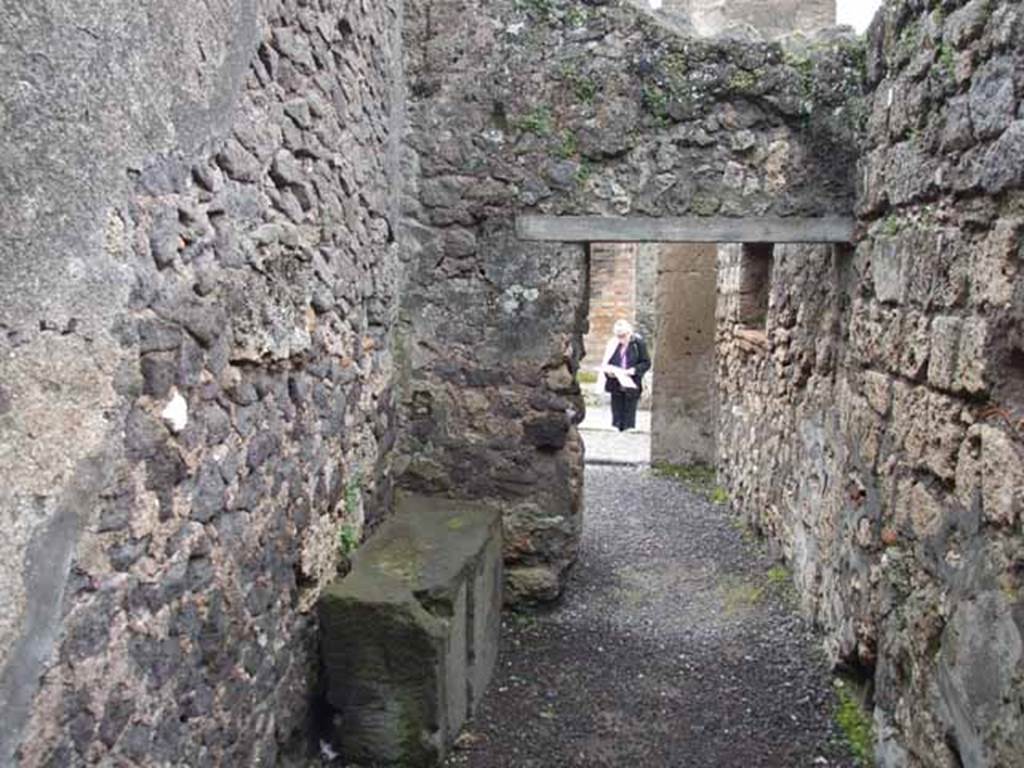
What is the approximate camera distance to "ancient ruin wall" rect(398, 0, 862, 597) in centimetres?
398

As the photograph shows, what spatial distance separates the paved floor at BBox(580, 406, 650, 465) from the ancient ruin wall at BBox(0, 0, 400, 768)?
17.5 feet

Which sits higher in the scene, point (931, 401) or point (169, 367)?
point (169, 367)

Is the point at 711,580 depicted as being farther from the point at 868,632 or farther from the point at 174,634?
the point at 174,634

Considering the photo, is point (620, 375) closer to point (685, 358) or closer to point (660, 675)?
point (685, 358)

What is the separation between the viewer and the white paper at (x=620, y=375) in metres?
8.90

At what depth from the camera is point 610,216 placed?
4074 millimetres

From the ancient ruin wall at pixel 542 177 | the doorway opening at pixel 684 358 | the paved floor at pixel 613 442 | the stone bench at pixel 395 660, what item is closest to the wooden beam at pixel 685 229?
the ancient ruin wall at pixel 542 177

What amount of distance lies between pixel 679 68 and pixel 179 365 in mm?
2835

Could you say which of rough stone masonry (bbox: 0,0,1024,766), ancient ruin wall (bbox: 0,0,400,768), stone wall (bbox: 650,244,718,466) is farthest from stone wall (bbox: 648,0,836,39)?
ancient ruin wall (bbox: 0,0,400,768)


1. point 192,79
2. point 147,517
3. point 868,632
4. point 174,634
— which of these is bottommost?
point 868,632

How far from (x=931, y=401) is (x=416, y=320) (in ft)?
8.00

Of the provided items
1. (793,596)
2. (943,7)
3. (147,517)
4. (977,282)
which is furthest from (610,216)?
(147,517)

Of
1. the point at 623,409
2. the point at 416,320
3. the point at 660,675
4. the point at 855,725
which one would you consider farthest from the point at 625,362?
the point at 855,725

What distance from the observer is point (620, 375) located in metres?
8.92
